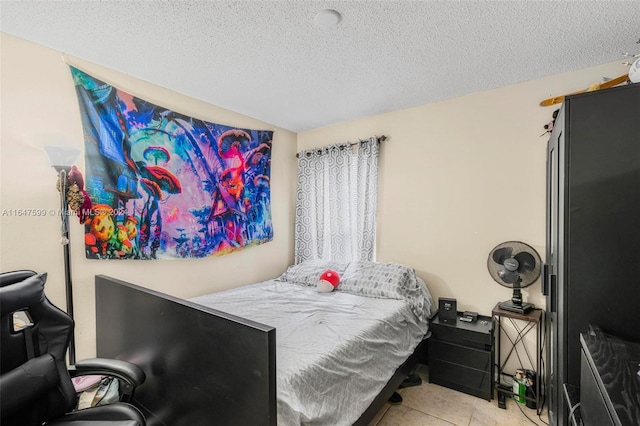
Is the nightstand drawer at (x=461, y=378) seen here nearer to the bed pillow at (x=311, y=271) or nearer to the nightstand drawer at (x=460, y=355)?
the nightstand drawer at (x=460, y=355)

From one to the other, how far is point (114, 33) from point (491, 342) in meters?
3.30

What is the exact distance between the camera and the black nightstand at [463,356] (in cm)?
218

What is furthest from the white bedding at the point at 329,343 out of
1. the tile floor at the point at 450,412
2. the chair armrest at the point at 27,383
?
the chair armrest at the point at 27,383

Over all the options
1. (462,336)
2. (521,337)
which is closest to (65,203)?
(462,336)

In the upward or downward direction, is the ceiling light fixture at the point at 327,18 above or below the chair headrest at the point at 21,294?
above

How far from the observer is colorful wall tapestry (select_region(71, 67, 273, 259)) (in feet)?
6.81

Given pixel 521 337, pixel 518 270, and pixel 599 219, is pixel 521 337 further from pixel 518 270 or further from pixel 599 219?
pixel 599 219

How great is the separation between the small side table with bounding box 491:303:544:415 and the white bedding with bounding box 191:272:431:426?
0.59 m

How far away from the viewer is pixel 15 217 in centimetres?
174

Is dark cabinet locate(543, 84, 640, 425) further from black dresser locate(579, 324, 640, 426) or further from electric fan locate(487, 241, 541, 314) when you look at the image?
electric fan locate(487, 241, 541, 314)

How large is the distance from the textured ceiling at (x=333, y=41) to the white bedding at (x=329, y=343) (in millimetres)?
1828

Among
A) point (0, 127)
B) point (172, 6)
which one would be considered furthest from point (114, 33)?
point (0, 127)

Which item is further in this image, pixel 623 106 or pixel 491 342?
pixel 491 342

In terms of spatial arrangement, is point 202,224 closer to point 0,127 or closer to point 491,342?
point 0,127
